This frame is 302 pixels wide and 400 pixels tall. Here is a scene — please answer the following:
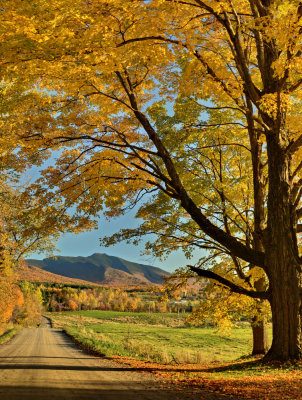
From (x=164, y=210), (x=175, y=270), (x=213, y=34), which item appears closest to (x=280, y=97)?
(x=213, y=34)

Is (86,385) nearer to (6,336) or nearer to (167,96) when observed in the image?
(167,96)

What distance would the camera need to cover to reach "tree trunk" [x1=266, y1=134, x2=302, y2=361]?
323 inches

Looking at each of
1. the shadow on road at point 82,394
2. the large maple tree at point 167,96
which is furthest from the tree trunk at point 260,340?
the shadow on road at point 82,394

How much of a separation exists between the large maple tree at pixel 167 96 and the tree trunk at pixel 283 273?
27 mm

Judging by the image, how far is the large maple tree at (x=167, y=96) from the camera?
6.42 metres

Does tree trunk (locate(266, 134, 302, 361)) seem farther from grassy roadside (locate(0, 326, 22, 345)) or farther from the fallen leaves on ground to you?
grassy roadside (locate(0, 326, 22, 345))

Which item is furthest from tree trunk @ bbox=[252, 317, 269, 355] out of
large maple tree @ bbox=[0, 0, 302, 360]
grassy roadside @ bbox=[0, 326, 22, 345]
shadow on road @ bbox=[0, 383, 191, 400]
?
grassy roadside @ bbox=[0, 326, 22, 345]

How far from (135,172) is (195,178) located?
122 inches

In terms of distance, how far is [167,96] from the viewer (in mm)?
10797

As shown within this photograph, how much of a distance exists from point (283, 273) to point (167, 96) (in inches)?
257

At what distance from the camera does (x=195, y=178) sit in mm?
12875

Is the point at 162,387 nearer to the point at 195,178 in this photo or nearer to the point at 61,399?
the point at 61,399

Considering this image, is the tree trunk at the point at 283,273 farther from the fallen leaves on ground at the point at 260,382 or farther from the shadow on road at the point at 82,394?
the shadow on road at the point at 82,394

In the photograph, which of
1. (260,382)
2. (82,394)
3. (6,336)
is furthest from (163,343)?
(82,394)
